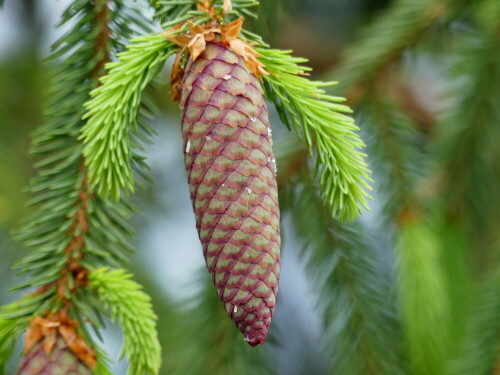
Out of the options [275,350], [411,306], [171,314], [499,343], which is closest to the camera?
[499,343]

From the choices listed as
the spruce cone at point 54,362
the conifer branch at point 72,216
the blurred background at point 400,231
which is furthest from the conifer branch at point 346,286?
the spruce cone at point 54,362

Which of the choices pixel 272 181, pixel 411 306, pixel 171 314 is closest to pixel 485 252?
pixel 411 306

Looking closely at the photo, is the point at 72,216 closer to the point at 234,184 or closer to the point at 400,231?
the point at 234,184

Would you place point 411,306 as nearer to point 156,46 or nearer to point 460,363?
point 460,363

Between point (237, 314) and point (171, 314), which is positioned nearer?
point (237, 314)

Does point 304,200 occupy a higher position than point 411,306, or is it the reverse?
point 304,200
